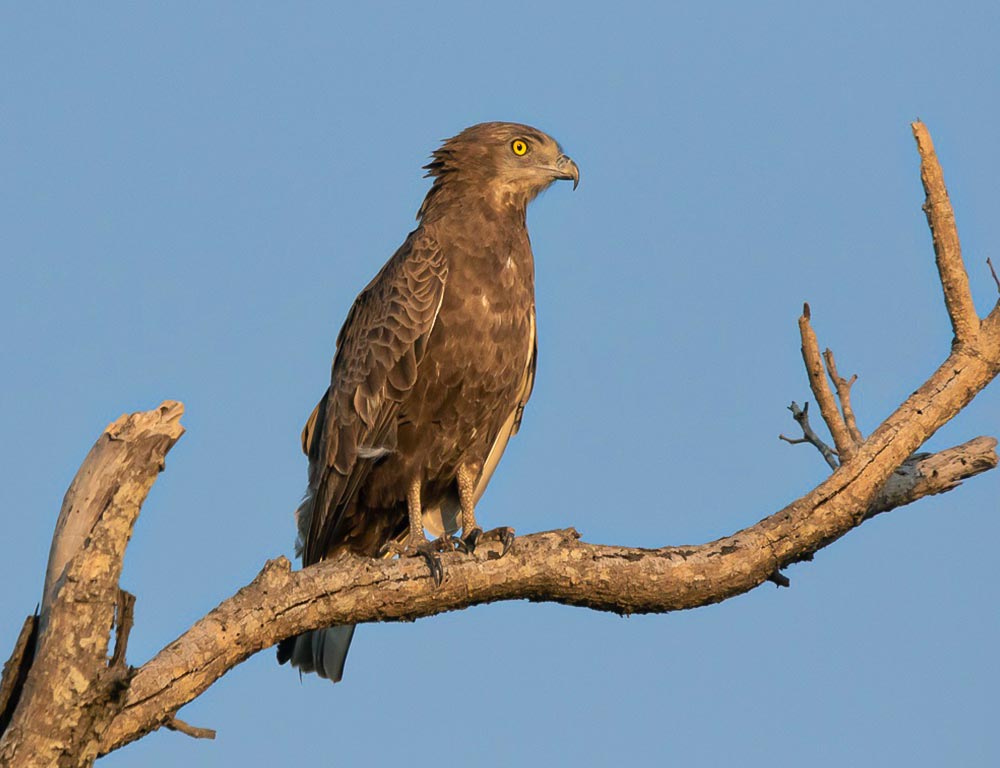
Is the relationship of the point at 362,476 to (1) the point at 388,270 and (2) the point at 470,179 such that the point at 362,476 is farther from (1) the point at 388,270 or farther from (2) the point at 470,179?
(2) the point at 470,179

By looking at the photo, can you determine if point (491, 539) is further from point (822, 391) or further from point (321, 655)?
point (822, 391)

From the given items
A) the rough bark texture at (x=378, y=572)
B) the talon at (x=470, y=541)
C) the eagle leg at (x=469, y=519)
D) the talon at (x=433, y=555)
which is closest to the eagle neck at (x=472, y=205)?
the eagle leg at (x=469, y=519)

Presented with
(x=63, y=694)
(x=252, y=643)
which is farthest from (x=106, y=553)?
(x=252, y=643)

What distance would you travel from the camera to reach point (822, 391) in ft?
20.2

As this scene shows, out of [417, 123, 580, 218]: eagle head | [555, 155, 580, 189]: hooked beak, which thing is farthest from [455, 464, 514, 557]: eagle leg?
[555, 155, 580, 189]: hooked beak

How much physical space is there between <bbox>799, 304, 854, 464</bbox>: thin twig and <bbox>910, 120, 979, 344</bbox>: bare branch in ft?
2.10

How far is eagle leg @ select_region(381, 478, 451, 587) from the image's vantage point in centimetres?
609

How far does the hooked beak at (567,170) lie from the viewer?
28.1ft

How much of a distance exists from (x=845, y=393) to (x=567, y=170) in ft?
9.79

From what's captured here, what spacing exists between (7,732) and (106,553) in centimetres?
71

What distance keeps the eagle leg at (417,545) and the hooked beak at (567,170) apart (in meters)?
2.29

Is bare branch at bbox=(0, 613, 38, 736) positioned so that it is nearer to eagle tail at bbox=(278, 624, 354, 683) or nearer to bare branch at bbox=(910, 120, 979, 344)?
eagle tail at bbox=(278, 624, 354, 683)

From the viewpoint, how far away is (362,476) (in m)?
7.68

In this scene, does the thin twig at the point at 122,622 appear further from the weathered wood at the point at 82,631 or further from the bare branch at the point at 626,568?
the bare branch at the point at 626,568
